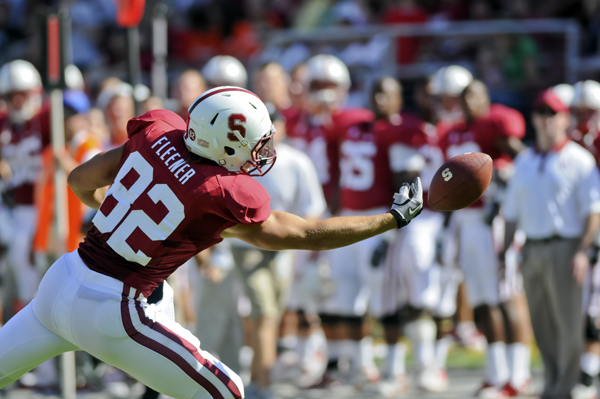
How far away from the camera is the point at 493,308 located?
646cm

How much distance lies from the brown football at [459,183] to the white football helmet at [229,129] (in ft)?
2.45

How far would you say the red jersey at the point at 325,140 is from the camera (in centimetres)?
718

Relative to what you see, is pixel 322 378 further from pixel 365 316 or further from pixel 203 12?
pixel 203 12

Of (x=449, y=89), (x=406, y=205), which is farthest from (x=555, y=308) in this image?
(x=406, y=205)

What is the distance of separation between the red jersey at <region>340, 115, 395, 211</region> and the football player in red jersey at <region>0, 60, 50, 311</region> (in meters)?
2.43

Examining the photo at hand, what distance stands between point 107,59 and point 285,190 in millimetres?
6624

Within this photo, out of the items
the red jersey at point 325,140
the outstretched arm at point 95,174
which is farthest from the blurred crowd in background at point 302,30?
the outstretched arm at point 95,174

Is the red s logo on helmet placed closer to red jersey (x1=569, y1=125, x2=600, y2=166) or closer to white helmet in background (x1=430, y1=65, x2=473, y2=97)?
red jersey (x1=569, y1=125, x2=600, y2=166)

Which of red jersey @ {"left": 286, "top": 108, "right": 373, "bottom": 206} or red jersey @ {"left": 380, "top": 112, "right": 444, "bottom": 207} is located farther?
red jersey @ {"left": 286, "top": 108, "right": 373, "bottom": 206}

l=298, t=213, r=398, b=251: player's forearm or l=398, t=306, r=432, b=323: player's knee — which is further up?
l=298, t=213, r=398, b=251: player's forearm

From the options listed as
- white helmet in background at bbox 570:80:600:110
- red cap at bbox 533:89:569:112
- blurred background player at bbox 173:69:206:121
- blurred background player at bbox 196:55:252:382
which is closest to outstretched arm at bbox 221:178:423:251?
red cap at bbox 533:89:569:112

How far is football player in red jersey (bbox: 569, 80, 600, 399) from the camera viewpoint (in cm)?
601

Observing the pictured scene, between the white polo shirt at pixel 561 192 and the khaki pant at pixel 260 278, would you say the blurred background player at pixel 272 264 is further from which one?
the white polo shirt at pixel 561 192

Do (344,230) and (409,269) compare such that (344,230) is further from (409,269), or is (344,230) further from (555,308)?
(409,269)
